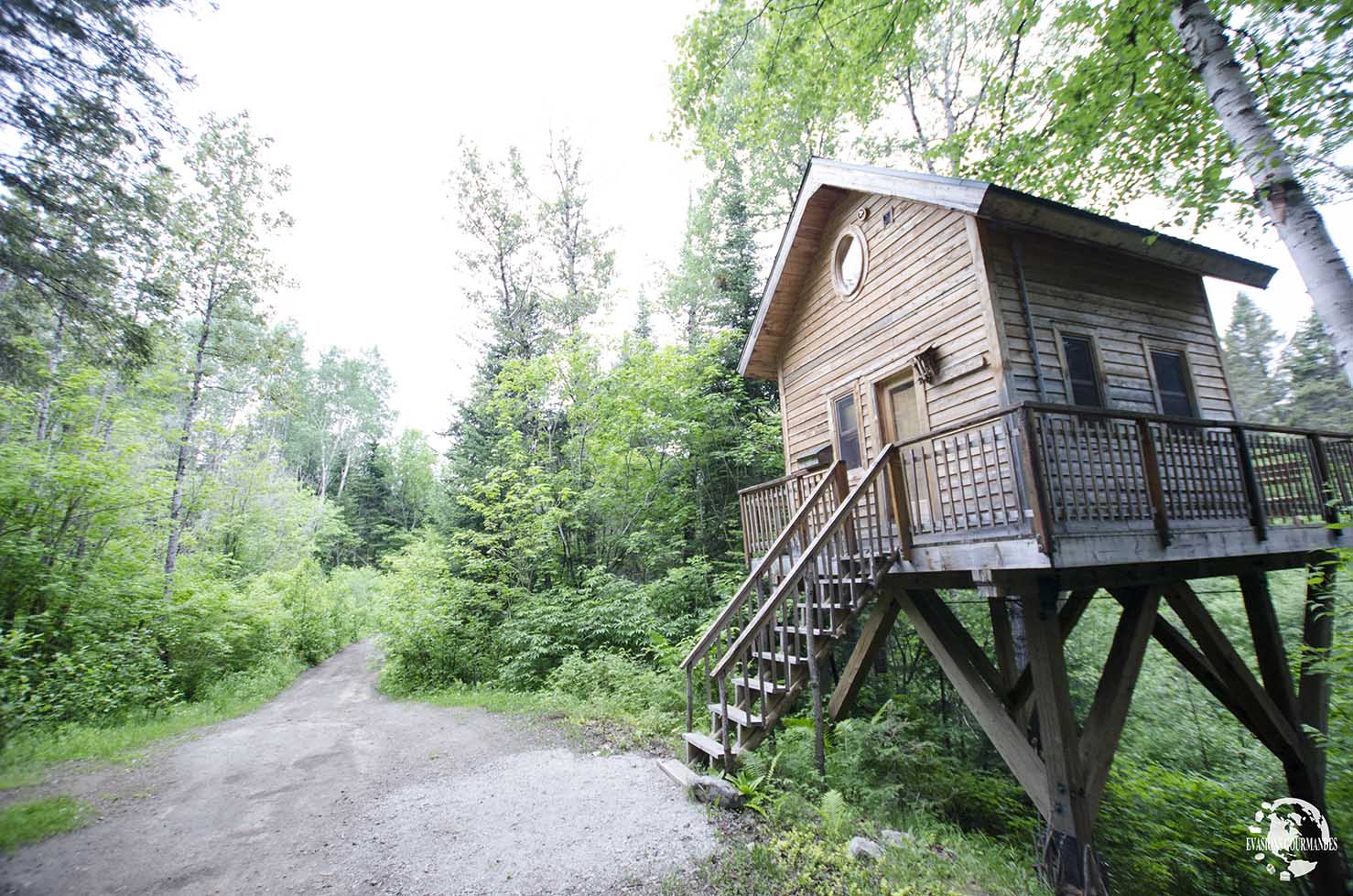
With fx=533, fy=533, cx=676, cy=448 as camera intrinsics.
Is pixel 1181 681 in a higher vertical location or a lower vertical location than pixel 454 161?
lower

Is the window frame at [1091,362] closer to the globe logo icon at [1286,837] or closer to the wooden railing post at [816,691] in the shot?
the wooden railing post at [816,691]

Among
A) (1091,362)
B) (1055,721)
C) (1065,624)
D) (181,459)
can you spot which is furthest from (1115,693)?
(181,459)

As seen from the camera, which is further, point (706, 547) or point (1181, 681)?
point (706, 547)

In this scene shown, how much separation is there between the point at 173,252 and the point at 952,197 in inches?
646

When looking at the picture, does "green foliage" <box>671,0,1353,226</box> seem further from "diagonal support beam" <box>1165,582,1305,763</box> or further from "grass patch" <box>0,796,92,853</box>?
"grass patch" <box>0,796,92,853</box>

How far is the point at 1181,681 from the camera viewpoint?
943cm

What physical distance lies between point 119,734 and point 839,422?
11691 millimetres

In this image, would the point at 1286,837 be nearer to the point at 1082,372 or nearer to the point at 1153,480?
the point at 1153,480

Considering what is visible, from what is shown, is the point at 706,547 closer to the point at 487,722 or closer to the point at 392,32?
the point at 487,722

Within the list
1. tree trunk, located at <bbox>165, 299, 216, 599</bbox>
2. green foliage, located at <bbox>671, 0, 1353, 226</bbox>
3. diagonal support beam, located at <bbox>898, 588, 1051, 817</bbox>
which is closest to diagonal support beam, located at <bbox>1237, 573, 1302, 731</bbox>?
diagonal support beam, located at <bbox>898, 588, 1051, 817</bbox>

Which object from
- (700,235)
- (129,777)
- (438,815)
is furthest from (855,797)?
(700,235)

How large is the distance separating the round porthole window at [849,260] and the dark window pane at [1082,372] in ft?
9.17

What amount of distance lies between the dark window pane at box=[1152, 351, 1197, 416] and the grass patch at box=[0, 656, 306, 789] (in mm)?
13946

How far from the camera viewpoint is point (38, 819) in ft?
15.7
